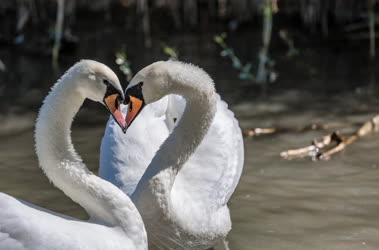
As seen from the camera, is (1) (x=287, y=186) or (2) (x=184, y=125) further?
(1) (x=287, y=186)

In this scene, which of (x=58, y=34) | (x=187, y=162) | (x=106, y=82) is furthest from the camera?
(x=58, y=34)

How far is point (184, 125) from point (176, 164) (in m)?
0.21

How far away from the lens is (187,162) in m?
5.46

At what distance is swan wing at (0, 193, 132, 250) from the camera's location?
416 centimetres

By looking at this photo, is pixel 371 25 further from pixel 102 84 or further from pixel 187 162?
pixel 102 84

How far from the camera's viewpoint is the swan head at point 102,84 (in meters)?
4.28

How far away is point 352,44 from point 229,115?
14.3 feet

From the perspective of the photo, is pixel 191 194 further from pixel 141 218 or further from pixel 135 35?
pixel 135 35

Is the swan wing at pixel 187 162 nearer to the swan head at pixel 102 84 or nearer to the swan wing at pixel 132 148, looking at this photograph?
the swan wing at pixel 132 148

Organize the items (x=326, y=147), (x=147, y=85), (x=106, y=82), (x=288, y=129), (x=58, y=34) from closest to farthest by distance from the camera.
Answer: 1. (x=106, y=82)
2. (x=147, y=85)
3. (x=326, y=147)
4. (x=288, y=129)
5. (x=58, y=34)

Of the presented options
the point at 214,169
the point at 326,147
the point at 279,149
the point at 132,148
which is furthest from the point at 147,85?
the point at 326,147

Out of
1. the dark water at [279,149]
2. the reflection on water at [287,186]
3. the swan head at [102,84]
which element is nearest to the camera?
the swan head at [102,84]

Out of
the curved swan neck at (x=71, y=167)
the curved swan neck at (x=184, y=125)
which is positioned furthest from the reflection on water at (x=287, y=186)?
the curved swan neck at (x=71, y=167)

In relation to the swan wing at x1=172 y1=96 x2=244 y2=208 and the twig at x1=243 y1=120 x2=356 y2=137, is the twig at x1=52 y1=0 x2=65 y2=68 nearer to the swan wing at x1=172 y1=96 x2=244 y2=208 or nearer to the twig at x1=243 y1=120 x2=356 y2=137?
the twig at x1=243 y1=120 x2=356 y2=137
